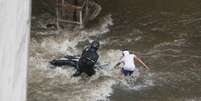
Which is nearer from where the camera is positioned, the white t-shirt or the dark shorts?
the white t-shirt

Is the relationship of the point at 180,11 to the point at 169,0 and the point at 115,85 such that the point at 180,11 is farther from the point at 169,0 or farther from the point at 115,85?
the point at 115,85

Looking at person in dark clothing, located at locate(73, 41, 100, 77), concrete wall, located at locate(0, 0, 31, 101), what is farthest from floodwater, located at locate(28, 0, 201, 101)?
concrete wall, located at locate(0, 0, 31, 101)

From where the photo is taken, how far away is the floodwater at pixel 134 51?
10539 mm

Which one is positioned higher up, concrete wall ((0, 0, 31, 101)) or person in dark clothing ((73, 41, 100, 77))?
concrete wall ((0, 0, 31, 101))

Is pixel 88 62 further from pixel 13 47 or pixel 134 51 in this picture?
pixel 13 47

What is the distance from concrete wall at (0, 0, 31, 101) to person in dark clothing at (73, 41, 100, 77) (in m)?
9.35

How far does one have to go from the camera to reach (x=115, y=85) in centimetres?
1077

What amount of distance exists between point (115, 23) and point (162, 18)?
132 centimetres

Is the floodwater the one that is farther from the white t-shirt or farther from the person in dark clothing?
the white t-shirt

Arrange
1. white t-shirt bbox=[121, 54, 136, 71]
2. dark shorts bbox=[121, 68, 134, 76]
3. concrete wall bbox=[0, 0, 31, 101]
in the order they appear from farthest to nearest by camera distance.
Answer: dark shorts bbox=[121, 68, 134, 76] → white t-shirt bbox=[121, 54, 136, 71] → concrete wall bbox=[0, 0, 31, 101]

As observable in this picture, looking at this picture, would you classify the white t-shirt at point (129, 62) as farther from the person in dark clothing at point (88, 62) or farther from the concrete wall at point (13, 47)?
the concrete wall at point (13, 47)

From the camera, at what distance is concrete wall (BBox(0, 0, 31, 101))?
108 cm

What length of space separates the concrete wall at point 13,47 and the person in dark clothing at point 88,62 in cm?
935

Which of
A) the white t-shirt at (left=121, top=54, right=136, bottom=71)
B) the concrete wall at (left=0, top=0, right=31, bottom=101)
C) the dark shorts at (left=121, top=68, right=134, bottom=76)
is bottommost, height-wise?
the dark shorts at (left=121, top=68, right=134, bottom=76)
